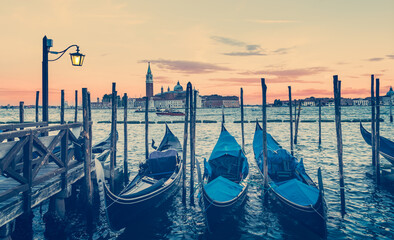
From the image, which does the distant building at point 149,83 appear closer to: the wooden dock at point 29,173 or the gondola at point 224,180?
the gondola at point 224,180

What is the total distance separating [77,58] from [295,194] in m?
5.95

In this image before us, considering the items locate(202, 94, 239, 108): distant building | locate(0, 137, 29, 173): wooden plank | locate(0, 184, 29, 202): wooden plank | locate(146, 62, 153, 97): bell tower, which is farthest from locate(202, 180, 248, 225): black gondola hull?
locate(202, 94, 239, 108): distant building

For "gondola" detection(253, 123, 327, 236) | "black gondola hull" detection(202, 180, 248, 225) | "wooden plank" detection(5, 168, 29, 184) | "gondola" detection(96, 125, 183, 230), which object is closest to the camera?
"wooden plank" detection(5, 168, 29, 184)

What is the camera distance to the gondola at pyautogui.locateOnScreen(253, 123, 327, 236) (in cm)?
539

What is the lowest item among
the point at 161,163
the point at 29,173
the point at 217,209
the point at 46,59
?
the point at 217,209

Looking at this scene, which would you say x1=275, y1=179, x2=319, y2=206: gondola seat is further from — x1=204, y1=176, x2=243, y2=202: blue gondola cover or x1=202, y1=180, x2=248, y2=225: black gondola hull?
x1=202, y1=180, x2=248, y2=225: black gondola hull

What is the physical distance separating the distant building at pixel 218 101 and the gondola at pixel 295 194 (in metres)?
146

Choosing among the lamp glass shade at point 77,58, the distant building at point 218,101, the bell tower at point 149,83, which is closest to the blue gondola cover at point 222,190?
the lamp glass shade at point 77,58

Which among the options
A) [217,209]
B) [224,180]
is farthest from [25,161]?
[224,180]

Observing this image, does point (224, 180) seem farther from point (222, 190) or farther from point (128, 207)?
point (128, 207)

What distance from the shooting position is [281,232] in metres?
6.06

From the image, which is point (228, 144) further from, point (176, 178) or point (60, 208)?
A: point (60, 208)

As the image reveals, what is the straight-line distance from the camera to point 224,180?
22.9ft

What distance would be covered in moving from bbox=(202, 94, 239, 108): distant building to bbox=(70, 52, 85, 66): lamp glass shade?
149 m
